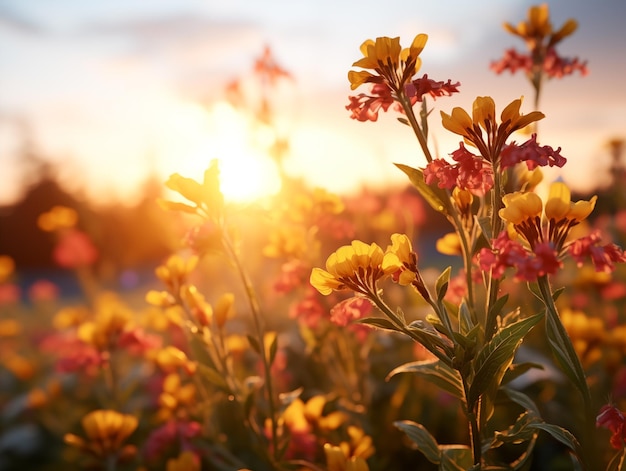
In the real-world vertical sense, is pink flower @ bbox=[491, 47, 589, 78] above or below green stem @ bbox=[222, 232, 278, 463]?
above

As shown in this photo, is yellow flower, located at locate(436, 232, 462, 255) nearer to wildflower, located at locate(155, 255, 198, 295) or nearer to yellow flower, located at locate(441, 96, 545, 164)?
yellow flower, located at locate(441, 96, 545, 164)

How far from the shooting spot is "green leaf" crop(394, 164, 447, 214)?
111 cm

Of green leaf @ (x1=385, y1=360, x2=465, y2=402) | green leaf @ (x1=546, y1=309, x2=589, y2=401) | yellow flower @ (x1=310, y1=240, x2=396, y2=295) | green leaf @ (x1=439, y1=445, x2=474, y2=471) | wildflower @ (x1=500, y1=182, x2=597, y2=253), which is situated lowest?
green leaf @ (x1=439, y1=445, x2=474, y2=471)

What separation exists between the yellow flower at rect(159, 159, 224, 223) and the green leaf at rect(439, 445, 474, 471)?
0.77 meters

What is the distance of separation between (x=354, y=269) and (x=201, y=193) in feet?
1.61

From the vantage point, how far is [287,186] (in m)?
2.96

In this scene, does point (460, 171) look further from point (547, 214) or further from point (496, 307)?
point (496, 307)

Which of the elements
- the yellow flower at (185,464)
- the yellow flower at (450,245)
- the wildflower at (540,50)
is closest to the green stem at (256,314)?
the yellow flower at (185,464)

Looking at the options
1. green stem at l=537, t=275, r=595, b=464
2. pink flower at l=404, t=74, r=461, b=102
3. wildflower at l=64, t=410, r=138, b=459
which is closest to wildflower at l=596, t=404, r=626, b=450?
green stem at l=537, t=275, r=595, b=464

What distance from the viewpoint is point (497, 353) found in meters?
1.01

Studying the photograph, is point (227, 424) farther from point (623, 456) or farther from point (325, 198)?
point (623, 456)

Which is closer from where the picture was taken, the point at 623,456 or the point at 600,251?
the point at 600,251

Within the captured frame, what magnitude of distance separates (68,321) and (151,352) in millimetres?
855

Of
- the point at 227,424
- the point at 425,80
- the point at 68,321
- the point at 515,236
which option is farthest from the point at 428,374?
the point at 68,321
